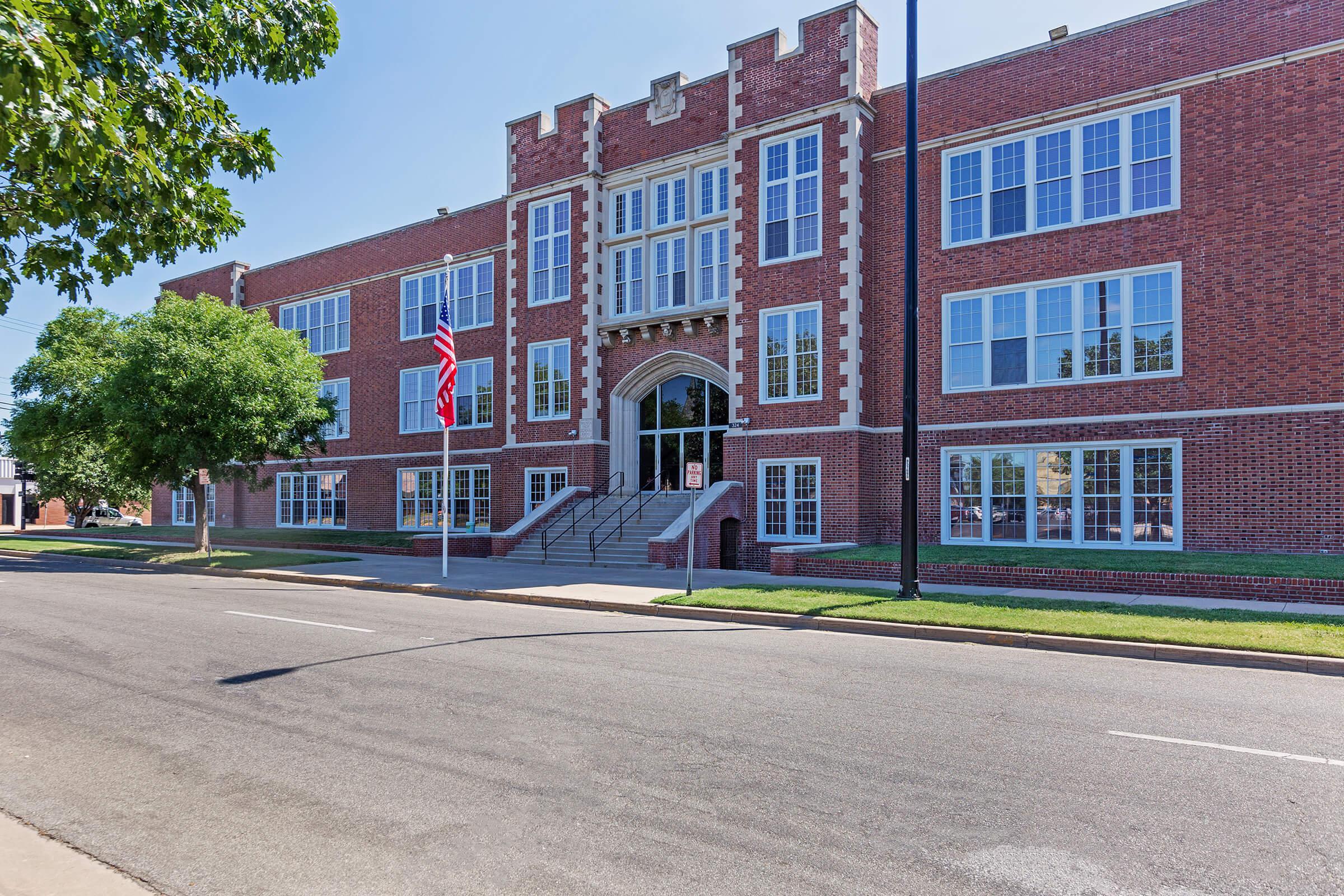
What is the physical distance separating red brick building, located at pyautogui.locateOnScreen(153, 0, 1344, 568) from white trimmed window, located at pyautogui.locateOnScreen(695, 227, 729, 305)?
2.8 inches

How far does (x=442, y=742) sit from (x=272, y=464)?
36.7 meters

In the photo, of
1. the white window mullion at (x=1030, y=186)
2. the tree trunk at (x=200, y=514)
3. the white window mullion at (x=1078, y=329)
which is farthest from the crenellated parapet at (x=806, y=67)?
the tree trunk at (x=200, y=514)

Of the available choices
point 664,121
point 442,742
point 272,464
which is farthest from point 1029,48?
point 272,464

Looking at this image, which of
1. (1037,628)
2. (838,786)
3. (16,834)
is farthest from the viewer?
(1037,628)

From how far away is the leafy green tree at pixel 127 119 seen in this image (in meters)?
4.97

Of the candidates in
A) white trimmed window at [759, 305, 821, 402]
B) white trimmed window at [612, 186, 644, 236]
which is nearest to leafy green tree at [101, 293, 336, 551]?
white trimmed window at [612, 186, 644, 236]

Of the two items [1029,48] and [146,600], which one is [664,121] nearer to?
[1029,48]

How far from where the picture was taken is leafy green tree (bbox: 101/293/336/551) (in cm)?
2531

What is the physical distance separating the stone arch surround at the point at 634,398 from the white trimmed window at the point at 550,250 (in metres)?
3.74

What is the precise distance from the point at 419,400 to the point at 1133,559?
25685 mm

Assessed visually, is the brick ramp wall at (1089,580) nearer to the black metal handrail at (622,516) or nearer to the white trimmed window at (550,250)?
the black metal handrail at (622,516)

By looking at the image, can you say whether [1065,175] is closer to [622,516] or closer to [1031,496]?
[1031,496]

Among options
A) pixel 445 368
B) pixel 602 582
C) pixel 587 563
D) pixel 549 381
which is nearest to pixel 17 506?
pixel 549 381

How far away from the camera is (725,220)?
2464cm
